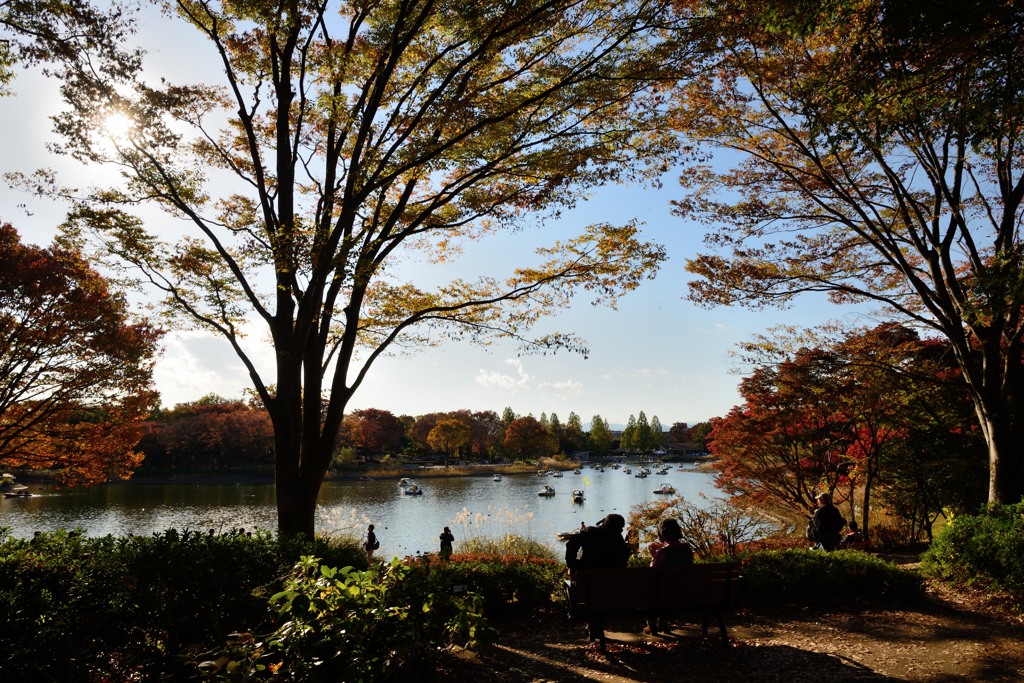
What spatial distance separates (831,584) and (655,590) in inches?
97.7

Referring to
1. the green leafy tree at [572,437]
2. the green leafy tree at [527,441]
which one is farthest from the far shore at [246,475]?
the green leafy tree at [572,437]

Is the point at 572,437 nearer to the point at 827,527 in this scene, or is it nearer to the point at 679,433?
the point at 679,433

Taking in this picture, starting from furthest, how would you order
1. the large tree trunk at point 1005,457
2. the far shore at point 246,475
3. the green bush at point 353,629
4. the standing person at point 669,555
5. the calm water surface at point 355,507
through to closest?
the far shore at point 246,475
the calm water surface at point 355,507
the large tree trunk at point 1005,457
the standing person at point 669,555
the green bush at point 353,629

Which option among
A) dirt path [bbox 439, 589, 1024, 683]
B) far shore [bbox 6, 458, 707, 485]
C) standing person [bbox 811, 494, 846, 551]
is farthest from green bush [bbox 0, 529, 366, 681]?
far shore [bbox 6, 458, 707, 485]

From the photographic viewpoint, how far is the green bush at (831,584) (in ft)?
18.5

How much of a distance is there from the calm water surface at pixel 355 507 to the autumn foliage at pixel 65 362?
286cm

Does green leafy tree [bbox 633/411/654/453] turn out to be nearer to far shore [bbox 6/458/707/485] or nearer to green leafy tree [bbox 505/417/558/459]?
green leafy tree [bbox 505/417/558/459]

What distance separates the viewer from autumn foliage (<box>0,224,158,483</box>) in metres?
11.3

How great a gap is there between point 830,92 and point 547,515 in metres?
22.8

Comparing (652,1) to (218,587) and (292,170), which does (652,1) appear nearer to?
(292,170)

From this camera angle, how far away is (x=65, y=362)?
1195cm

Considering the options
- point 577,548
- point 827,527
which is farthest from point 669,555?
point 827,527

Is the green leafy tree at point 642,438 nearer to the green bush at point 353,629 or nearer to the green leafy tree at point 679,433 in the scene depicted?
the green leafy tree at point 679,433

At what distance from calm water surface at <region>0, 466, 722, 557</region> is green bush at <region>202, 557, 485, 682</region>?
25.7ft
